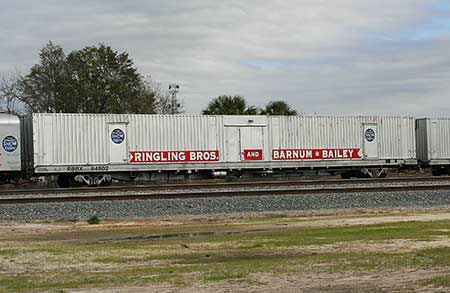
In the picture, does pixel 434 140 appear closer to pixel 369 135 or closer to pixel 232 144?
pixel 369 135

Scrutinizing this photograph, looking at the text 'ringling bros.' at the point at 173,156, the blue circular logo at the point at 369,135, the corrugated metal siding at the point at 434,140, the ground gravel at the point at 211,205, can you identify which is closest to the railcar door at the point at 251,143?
the text 'ringling bros.' at the point at 173,156

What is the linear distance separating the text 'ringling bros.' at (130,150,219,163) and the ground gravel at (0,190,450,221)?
36.8ft

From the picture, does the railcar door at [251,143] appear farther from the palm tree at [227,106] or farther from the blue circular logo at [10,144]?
the palm tree at [227,106]

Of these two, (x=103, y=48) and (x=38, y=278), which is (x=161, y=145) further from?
(x=103, y=48)

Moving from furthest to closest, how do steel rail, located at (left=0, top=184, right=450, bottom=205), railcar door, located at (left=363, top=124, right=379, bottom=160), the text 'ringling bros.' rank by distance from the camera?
railcar door, located at (left=363, top=124, right=379, bottom=160) < the text 'ringling bros.' < steel rail, located at (left=0, top=184, right=450, bottom=205)

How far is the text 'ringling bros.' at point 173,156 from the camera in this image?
98.7 feet

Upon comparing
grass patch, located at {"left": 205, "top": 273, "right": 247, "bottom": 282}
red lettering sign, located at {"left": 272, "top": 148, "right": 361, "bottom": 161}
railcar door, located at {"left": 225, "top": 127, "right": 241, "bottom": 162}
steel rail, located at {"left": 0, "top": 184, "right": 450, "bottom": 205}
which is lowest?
grass patch, located at {"left": 205, "top": 273, "right": 247, "bottom": 282}

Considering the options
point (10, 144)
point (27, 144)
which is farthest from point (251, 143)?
point (10, 144)

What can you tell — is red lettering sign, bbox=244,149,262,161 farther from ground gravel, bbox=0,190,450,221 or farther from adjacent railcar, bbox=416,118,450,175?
ground gravel, bbox=0,190,450,221

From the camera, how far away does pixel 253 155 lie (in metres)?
32.1

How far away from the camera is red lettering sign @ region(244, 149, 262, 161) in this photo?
3194cm

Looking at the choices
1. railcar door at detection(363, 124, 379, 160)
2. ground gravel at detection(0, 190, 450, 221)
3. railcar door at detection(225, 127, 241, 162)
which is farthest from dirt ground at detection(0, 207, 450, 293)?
railcar door at detection(363, 124, 379, 160)

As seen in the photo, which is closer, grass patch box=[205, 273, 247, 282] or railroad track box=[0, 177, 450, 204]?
grass patch box=[205, 273, 247, 282]

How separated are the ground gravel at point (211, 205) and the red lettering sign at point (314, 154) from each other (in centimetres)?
1246
